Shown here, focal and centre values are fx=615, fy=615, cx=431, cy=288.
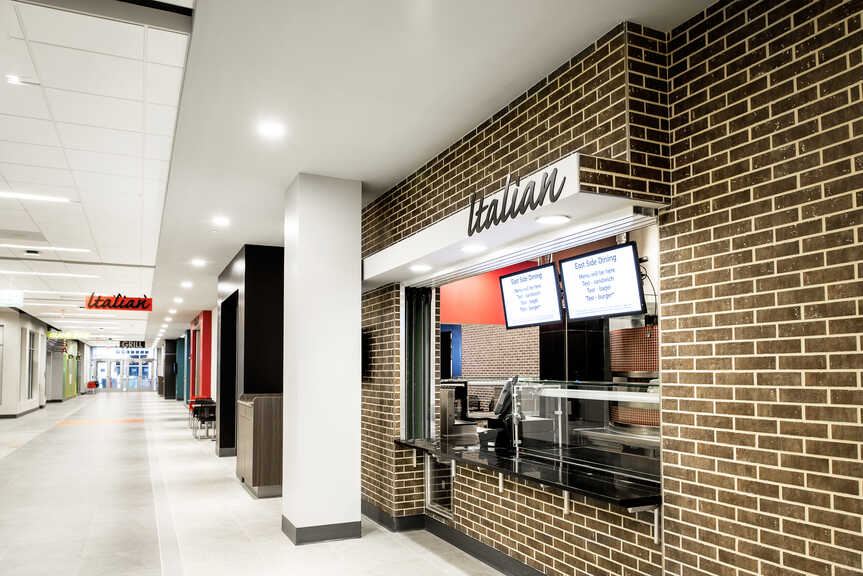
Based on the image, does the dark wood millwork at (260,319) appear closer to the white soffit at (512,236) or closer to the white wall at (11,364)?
the white soffit at (512,236)

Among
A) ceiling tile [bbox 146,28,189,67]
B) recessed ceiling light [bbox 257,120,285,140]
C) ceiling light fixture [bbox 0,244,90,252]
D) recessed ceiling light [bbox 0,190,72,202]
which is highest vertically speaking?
ceiling tile [bbox 146,28,189,67]

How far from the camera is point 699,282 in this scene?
2984mm

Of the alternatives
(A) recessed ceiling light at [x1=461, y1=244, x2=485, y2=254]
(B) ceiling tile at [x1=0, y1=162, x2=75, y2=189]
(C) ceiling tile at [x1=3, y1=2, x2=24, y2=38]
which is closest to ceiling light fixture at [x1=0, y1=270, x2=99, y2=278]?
(B) ceiling tile at [x1=0, y1=162, x2=75, y2=189]

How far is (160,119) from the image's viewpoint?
488 cm

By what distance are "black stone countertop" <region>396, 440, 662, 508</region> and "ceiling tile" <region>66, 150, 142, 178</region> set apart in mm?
3867

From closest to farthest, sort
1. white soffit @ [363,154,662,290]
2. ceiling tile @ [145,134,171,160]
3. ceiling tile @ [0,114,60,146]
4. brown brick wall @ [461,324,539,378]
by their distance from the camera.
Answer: white soffit @ [363,154,662,290], ceiling tile @ [0,114,60,146], ceiling tile @ [145,134,171,160], brown brick wall @ [461,324,539,378]

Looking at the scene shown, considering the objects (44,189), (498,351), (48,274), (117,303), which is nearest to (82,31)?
(44,189)

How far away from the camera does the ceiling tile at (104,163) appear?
220 inches

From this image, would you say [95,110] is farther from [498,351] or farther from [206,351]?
[206,351]

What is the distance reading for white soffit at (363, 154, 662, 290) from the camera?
3240 mm

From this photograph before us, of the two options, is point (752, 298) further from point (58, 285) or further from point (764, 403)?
point (58, 285)

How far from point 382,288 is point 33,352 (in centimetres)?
2256

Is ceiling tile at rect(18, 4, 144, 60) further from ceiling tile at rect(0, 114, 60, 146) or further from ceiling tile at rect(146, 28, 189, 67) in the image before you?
ceiling tile at rect(0, 114, 60, 146)

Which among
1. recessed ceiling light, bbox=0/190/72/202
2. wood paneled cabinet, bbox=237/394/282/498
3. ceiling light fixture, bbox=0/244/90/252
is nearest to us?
recessed ceiling light, bbox=0/190/72/202
